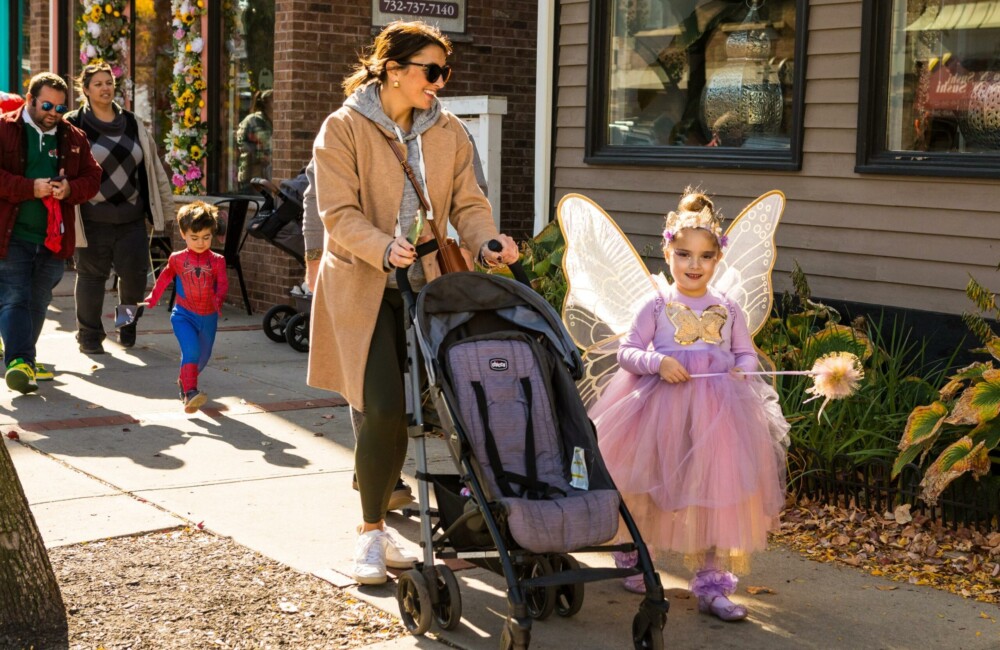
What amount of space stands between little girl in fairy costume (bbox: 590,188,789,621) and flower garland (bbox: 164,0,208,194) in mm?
9274

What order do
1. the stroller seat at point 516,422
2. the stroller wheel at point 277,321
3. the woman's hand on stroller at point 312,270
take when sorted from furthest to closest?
the stroller wheel at point 277,321, the woman's hand on stroller at point 312,270, the stroller seat at point 516,422

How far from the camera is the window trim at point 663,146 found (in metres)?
7.81

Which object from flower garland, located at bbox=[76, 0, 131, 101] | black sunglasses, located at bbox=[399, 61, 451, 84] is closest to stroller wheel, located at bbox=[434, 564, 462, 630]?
black sunglasses, located at bbox=[399, 61, 451, 84]

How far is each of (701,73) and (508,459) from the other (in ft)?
16.4

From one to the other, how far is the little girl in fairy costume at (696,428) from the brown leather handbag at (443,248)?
689 millimetres

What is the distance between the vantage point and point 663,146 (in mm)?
8812

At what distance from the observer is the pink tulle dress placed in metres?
4.57

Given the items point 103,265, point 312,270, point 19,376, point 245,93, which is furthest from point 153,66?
point 312,270

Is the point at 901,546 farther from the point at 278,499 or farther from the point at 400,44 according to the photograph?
the point at 400,44

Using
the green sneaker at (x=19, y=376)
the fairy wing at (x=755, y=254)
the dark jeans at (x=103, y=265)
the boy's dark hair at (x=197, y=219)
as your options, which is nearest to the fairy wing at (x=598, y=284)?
the fairy wing at (x=755, y=254)

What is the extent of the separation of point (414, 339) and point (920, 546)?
2.35 metres

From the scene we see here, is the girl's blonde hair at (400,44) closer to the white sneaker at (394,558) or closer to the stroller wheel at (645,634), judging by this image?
the white sneaker at (394,558)

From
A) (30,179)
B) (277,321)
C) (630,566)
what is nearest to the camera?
(630,566)

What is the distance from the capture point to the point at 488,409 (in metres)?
4.43
